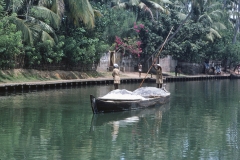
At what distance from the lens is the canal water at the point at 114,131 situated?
14133mm

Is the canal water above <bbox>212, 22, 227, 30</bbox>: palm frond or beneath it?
beneath

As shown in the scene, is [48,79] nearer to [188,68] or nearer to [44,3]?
[44,3]

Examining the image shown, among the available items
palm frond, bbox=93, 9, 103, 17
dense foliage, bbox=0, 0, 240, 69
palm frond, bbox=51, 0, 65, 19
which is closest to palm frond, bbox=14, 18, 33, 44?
dense foliage, bbox=0, 0, 240, 69

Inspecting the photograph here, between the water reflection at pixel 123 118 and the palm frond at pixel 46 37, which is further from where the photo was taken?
the palm frond at pixel 46 37

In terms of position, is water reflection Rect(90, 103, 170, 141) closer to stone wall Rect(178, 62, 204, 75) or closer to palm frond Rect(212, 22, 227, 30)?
stone wall Rect(178, 62, 204, 75)

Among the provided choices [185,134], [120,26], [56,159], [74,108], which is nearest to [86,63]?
[120,26]

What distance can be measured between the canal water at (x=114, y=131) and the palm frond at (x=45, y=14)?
385 inches

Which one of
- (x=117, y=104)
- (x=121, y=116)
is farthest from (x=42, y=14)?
(x=121, y=116)

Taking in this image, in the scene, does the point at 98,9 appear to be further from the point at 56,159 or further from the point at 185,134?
the point at 56,159

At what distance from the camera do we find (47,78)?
3866 centimetres

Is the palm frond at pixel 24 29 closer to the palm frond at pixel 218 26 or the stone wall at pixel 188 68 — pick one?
the stone wall at pixel 188 68

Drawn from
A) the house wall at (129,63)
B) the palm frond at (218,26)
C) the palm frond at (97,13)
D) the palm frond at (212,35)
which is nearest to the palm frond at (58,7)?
the palm frond at (97,13)

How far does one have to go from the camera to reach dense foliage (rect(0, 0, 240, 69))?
1412 inches

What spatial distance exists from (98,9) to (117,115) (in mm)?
24314
